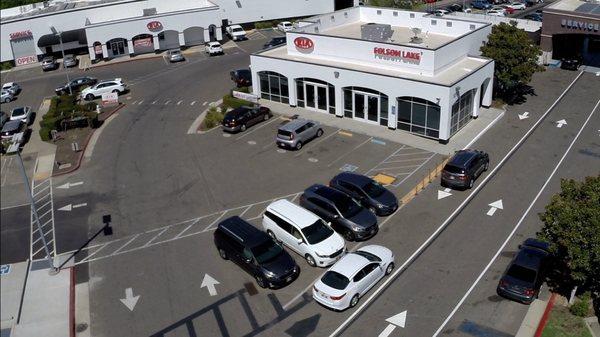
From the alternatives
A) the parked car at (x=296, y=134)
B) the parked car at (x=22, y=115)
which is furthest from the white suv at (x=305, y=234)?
the parked car at (x=22, y=115)

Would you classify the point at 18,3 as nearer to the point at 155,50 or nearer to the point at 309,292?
the point at 155,50

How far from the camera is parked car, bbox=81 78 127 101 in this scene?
53.8 metres

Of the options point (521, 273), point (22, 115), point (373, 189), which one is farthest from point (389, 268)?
point (22, 115)

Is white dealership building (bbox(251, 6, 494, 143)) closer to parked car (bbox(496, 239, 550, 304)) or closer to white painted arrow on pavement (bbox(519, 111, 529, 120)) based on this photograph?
white painted arrow on pavement (bbox(519, 111, 529, 120))

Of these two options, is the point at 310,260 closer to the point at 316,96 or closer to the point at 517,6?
the point at 316,96

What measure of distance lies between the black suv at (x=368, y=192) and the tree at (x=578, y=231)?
9.19 meters

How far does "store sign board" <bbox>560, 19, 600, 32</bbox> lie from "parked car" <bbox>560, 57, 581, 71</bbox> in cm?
307

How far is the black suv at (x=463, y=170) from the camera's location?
33.2 metres

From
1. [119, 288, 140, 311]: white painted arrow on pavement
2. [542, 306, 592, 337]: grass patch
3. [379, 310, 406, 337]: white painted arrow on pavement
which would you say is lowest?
[542, 306, 592, 337]: grass patch

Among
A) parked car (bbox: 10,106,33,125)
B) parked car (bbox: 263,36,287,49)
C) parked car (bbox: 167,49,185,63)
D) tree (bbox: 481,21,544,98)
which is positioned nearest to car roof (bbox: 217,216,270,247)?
tree (bbox: 481,21,544,98)

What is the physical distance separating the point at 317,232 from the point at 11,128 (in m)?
30.5

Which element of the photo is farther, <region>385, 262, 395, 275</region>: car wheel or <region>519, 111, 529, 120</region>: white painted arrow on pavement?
<region>519, 111, 529, 120</region>: white painted arrow on pavement

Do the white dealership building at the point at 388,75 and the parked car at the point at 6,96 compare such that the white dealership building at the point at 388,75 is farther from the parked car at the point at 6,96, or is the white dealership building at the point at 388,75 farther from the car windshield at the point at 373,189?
the parked car at the point at 6,96

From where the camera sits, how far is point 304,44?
4762cm
